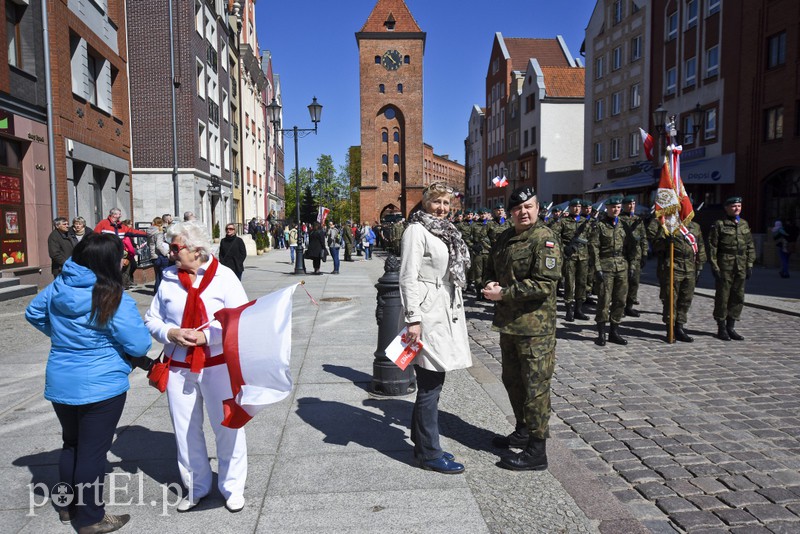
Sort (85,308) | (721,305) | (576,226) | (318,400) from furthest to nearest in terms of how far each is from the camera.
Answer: (576,226) < (721,305) < (318,400) < (85,308)

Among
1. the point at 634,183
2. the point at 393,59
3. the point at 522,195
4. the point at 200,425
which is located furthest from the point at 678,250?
the point at 393,59

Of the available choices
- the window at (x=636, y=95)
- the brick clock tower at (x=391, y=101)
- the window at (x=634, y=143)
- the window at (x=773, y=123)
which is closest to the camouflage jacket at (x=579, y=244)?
the window at (x=773, y=123)

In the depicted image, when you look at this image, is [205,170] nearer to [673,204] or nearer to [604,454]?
[673,204]

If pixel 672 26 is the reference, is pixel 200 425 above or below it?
below

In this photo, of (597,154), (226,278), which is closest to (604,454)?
(226,278)

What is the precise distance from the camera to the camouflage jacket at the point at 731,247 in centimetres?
855

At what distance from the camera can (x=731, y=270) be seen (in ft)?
28.2

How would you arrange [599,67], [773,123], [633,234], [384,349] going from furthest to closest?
[599,67] → [773,123] → [633,234] → [384,349]

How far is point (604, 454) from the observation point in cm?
434

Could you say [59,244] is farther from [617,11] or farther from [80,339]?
[617,11]

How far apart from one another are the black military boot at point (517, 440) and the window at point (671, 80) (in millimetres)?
29446

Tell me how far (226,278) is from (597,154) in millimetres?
37359

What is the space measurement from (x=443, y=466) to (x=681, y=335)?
5.89 metres

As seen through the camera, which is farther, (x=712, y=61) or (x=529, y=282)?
(x=712, y=61)
